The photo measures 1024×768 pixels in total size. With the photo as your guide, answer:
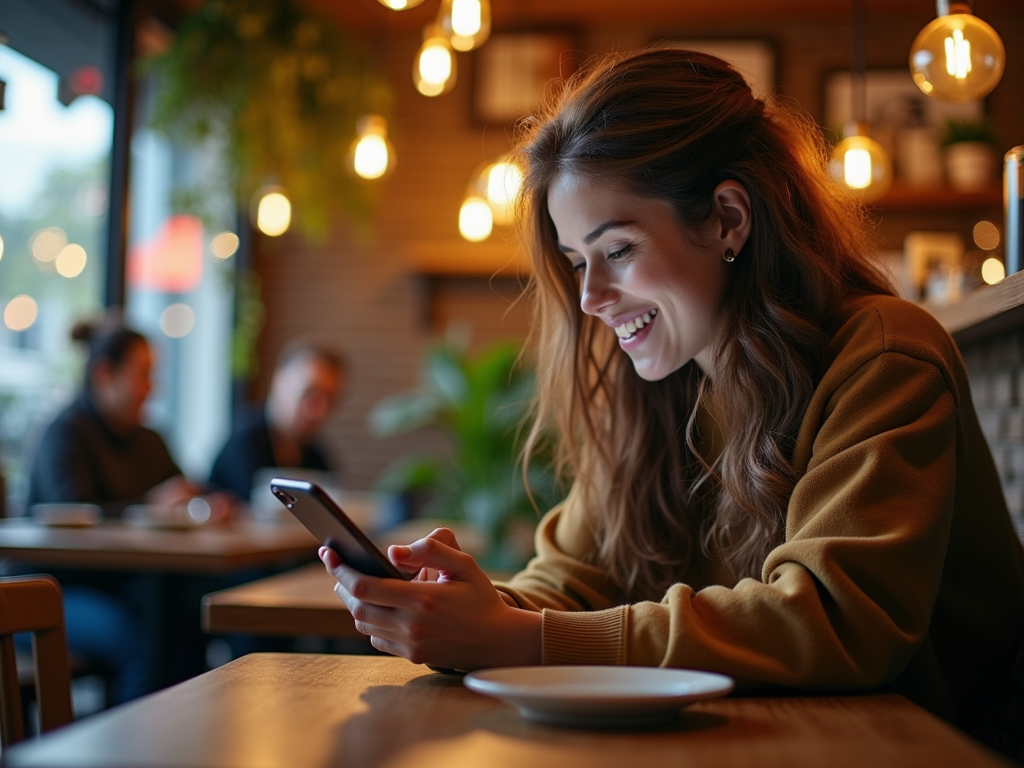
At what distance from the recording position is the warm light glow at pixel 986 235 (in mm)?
5231

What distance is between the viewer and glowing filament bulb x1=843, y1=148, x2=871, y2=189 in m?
3.41

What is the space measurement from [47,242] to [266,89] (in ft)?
3.55

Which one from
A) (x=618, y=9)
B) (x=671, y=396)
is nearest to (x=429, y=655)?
(x=671, y=396)

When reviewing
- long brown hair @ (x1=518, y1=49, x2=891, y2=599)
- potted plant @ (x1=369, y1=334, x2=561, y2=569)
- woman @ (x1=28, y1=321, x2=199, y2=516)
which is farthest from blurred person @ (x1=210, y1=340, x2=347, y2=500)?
long brown hair @ (x1=518, y1=49, x2=891, y2=599)

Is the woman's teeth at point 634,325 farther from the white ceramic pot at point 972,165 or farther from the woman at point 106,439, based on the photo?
the white ceramic pot at point 972,165

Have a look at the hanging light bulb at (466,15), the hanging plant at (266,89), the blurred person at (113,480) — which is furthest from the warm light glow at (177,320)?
the hanging light bulb at (466,15)

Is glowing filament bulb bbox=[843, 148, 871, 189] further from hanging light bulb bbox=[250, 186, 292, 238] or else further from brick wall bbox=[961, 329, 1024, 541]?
hanging light bulb bbox=[250, 186, 292, 238]

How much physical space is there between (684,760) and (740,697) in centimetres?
28

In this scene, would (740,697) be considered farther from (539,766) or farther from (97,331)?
(97,331)

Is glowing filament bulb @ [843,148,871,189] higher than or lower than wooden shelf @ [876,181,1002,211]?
lower

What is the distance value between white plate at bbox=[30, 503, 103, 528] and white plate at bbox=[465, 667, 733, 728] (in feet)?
7.74

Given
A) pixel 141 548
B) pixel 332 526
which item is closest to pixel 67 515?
pixel 141 548

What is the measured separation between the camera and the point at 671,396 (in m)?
1.63

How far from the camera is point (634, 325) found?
1.48m
